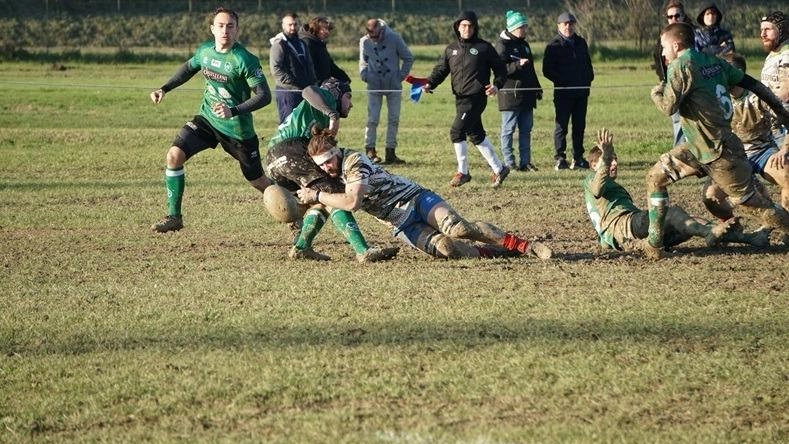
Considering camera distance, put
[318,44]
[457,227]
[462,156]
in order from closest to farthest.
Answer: [457,227], [462,156], [318,44]

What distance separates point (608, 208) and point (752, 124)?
1562 mm

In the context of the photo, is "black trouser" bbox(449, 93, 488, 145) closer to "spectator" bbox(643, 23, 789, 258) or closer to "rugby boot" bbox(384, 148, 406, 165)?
"rugby boot" bbox(384, 148, 406, 165)

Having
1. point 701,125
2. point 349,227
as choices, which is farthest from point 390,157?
point 701,125

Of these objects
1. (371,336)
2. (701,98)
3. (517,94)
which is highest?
(701,98)

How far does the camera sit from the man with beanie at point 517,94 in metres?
16.4

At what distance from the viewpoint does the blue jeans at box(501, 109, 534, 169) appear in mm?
16392

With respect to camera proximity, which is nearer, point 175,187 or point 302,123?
point 302,123

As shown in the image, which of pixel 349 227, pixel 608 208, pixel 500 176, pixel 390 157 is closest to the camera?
pixel 349 227

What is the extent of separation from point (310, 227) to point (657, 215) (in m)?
2.68

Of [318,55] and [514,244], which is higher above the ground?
[318,55]

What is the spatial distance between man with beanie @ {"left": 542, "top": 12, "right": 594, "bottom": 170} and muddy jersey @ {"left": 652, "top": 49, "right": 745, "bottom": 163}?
759cm

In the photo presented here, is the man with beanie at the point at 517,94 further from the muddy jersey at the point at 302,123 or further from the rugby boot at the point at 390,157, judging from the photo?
the muddy jersey at the point at 302,123

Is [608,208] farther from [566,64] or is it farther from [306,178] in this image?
[566,64]

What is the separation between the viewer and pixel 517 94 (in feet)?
53.6
